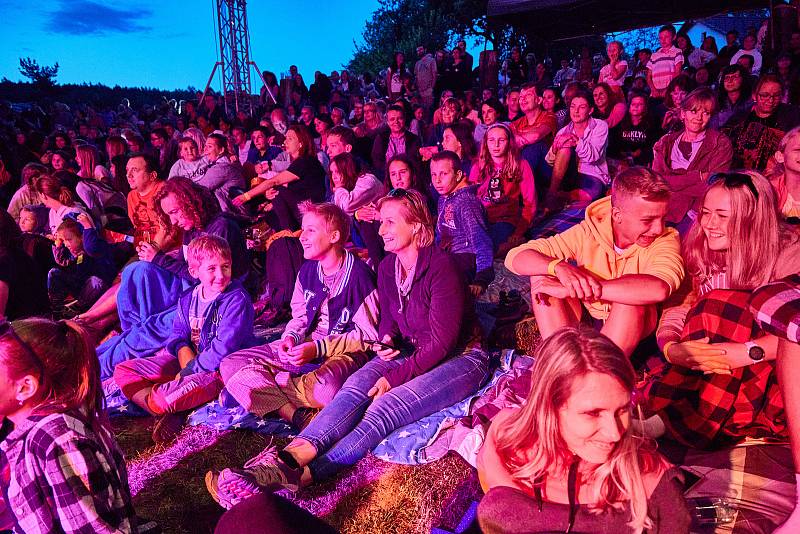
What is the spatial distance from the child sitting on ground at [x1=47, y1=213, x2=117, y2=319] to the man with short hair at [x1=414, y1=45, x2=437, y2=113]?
7717mm

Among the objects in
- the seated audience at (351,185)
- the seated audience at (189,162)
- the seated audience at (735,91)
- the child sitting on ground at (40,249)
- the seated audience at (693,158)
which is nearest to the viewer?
the seated audience at (693,158)

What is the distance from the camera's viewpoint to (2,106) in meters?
15.3

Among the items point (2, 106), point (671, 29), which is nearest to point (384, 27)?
point (2, 106)

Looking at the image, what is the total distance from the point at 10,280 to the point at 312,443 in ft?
8.29

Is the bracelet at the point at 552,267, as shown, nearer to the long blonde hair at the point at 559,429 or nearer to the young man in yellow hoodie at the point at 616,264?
the young man in yellow hoodie at the point at 616,264

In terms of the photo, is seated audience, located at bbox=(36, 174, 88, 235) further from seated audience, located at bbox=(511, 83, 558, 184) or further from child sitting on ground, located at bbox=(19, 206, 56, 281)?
seated audience, located at bbox=(511, 83, 558, 184)

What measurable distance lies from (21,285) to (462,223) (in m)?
3.08

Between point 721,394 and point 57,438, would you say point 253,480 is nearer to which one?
point 57,438

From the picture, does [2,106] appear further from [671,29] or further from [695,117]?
[695,117]

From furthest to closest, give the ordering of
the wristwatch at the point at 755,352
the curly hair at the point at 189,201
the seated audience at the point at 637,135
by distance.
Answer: the seated audience at the point at 637,135
the curly hair at the point at 189,201
the wristwatch at the point at 755,352

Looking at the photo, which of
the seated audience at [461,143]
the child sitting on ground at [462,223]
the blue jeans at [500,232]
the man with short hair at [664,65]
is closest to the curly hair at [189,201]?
the child sitting on ground at [462,223]

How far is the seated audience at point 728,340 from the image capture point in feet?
7.59

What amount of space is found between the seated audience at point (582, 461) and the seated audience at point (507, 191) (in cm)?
362

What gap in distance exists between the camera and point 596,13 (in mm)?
12922
